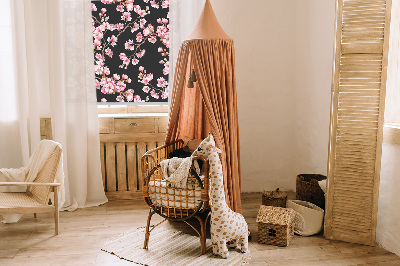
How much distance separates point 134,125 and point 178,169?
4.59 feet

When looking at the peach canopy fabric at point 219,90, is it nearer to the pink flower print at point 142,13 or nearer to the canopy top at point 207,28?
the canopy top at point 207,28

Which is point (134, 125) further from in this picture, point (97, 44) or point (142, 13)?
point (142, 13)

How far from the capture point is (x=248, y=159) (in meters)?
4.13

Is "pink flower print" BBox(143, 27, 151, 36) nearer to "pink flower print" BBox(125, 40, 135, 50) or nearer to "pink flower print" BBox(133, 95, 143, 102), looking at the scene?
"pink flower print" BBox(125, 40, 135, 50)

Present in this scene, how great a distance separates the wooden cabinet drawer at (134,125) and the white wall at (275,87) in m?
1.02

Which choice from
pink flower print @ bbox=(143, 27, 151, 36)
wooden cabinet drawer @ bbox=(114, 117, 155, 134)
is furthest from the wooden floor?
pink flower print @ bbox=(143, 27, 151, 36)

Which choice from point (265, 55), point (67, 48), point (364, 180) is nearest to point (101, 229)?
point (67, 48)

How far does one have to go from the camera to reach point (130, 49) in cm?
406

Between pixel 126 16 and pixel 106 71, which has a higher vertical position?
pixel 126 16

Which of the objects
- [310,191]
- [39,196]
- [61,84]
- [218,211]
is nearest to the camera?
[218,211]

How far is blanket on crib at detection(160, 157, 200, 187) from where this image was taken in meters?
2.51

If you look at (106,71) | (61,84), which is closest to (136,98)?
(106,71)

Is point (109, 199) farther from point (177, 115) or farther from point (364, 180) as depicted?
point (364, 180)

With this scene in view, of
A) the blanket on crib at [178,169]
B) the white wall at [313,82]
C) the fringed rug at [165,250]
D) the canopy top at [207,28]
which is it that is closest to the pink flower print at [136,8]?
the canopy top at [207,28]
